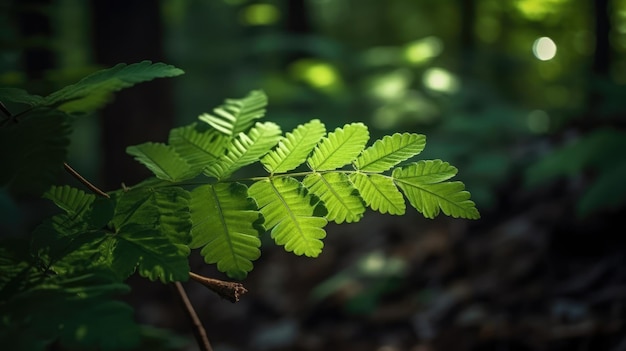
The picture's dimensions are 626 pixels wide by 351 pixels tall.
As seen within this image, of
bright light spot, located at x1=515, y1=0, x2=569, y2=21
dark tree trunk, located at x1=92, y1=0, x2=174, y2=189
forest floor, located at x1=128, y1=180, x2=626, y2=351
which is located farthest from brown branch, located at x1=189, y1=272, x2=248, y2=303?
bright light spot, located at x1=515, y1=0, x2=569, y2=21

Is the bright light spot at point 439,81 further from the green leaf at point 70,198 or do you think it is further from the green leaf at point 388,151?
the green leaf at point 70,198

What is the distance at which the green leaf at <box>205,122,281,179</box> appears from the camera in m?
0.94

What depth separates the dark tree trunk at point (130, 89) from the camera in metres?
4.31

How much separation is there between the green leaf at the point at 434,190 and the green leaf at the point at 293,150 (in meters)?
0.15

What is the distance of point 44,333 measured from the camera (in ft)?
2.14

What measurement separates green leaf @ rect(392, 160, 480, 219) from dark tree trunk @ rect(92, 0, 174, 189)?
3634 mm

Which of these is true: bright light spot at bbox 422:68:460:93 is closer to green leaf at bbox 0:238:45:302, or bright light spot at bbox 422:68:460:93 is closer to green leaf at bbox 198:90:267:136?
green leaf at bbox 198:90:267:136

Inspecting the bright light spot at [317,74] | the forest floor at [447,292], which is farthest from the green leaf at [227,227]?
the bright light spot at [317,74]

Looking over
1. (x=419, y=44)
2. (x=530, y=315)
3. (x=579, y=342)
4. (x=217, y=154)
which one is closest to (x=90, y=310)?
(x=217, y=154)

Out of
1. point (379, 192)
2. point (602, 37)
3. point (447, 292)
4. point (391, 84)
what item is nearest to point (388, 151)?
point (379, 192)

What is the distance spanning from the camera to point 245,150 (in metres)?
0.97

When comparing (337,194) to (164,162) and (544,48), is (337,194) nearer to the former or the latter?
(164,162)

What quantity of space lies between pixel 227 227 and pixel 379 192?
0.25m

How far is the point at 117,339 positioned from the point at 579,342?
2.39m
